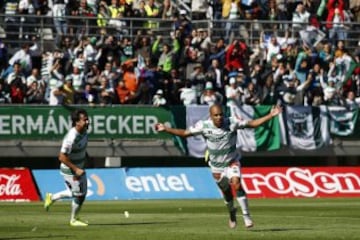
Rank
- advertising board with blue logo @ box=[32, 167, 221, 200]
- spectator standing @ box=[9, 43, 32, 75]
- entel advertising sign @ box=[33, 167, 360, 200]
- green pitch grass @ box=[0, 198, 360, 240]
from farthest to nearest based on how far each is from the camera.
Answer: spectator standing @ box=[9, 43, 32, 75], entel advertising sign @ box=[33, 167, 360, 200], advertising board with blue logo @ box=[32, 167, 221, 200], green pitch grass @ box=[0, 198, 360, 240]

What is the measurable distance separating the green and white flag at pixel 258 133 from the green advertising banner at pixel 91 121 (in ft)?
8.14

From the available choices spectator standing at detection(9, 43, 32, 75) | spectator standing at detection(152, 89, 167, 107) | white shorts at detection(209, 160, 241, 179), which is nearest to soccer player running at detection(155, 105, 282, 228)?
white shorts at detection(209, 160, 241, 179)

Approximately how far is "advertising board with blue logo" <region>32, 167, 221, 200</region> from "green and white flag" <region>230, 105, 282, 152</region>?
248 cm

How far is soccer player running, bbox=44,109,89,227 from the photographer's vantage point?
78.1 feet

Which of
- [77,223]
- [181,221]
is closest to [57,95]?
Answer: [181,221]

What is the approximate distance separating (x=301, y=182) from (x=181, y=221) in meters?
15.8

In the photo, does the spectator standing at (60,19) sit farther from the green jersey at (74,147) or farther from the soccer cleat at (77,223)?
the soccer cleat at (77,223)

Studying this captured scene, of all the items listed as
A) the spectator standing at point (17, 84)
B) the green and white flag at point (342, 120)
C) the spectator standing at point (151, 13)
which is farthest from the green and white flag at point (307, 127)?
the spectator standing at point (17, 84)

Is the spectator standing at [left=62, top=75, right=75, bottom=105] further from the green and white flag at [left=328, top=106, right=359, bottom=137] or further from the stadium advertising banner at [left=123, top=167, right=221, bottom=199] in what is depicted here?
the green and white flag at [left=328, top=106, right=359, bottom=137]

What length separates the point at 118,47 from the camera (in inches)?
1662

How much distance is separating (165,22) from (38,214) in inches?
666

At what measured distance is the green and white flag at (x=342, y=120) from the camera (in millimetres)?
43250

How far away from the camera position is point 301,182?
133 feet

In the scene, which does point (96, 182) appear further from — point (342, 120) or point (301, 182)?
point (342, 120)
